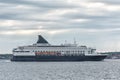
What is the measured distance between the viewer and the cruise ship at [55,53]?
144500 millimetres

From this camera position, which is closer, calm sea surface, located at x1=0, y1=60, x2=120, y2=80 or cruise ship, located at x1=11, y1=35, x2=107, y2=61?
calm sea surface, located at x1=0, y1=60, x2=120, y2=80

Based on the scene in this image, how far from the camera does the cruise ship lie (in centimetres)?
14450

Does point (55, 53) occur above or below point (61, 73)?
above

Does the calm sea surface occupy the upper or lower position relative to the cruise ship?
lower

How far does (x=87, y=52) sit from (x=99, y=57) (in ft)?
12.3

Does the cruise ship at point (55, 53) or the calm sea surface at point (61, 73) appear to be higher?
the cruise ship at point (55, 53)

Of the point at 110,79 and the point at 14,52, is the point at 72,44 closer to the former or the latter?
the point at 14,52

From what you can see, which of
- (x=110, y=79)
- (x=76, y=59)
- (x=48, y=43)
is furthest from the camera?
(x=48, y=43)

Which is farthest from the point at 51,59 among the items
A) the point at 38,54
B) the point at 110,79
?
the point at 110,79

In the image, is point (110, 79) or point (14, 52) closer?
point (110, 79)

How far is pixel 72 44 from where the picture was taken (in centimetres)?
15262

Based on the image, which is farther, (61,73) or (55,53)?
(55,53)

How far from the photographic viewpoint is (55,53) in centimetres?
14650

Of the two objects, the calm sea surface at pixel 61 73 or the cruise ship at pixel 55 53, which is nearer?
the calm sea surface at pixel 61 73
